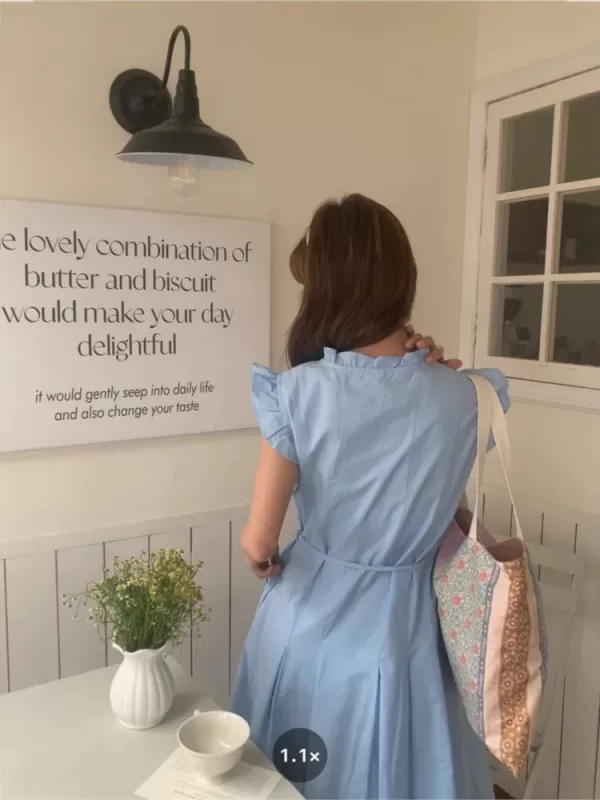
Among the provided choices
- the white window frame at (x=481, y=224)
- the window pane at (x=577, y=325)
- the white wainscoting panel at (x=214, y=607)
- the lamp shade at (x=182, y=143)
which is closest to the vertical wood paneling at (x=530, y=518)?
the white wainscoting panel at (x=214, y=607)

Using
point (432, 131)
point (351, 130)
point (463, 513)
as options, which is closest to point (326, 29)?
point (351, 130)

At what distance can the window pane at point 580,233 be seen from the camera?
1.86 m

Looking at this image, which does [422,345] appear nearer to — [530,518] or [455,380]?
[455,380]

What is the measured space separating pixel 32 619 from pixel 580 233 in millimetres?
1631

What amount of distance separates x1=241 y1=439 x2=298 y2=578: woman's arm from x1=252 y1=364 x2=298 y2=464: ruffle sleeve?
0.01m

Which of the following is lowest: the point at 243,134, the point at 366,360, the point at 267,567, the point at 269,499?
the point at 267,567

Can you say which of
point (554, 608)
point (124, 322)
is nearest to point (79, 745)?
point (124, 322)

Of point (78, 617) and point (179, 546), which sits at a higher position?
point (179, 546)

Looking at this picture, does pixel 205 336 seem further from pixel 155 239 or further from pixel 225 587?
pixel 225 587

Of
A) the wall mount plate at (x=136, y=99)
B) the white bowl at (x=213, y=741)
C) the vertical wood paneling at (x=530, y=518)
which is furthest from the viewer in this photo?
the vertical wood paneling at (x=530, y=518)

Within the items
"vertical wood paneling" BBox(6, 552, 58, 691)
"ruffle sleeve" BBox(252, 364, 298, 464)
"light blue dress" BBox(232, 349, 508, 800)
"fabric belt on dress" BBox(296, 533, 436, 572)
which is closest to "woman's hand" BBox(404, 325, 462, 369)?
"light blue dress" BBox(232, 349, 508, 800)

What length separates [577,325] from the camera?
1.92 metres

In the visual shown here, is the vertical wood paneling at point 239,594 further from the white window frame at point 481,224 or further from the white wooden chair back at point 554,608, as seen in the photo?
the white window frame at point 481,224

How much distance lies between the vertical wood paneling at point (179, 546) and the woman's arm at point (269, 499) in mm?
510
